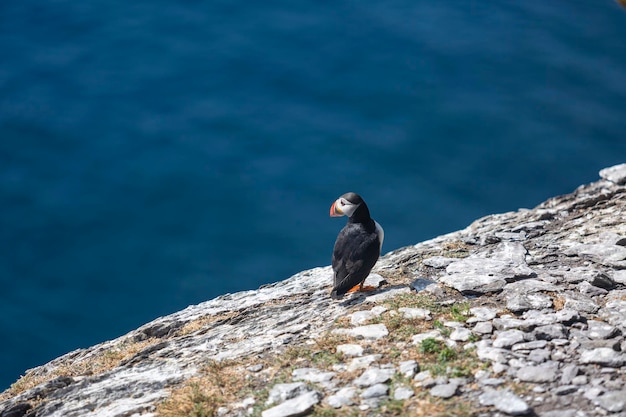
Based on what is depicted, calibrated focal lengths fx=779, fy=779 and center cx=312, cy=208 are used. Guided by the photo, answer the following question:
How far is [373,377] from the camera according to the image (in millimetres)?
6023

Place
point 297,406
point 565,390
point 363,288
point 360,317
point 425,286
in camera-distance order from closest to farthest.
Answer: point 565,390 → point 297,406 → point 360,317 → point 425,286 → point 363,288

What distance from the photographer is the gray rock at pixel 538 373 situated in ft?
18.5

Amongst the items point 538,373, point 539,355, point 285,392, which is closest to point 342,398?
point 285,392

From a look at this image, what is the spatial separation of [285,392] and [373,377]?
688mm

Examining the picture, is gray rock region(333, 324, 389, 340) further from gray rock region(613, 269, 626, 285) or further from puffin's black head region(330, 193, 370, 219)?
gray rock region(613, 269, 626, 285)

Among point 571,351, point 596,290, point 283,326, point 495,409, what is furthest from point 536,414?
point 283,326

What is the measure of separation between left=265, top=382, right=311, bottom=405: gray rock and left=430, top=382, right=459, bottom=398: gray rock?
98 centimetres

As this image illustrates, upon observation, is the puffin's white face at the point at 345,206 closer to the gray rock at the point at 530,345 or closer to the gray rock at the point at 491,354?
the gray rock at the point at 491,354

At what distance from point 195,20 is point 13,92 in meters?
6.44

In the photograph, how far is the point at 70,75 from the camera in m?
25.0

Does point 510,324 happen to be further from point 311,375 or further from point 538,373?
point 311,375

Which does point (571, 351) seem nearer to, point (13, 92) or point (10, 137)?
point (10, 137)

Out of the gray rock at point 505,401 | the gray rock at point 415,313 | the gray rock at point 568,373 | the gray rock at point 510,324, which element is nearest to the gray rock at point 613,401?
the gray rock at point 568,373

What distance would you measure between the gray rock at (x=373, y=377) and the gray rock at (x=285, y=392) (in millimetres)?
411
